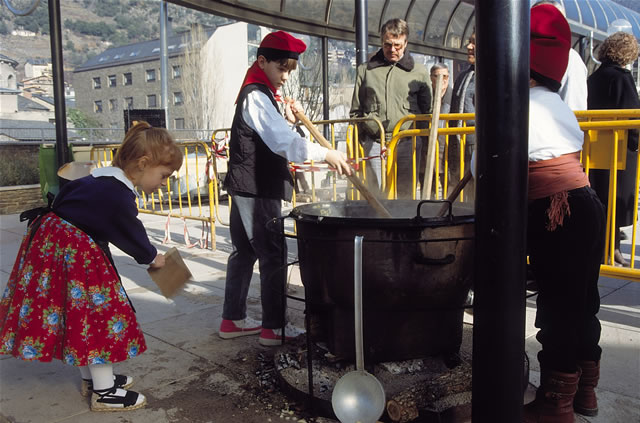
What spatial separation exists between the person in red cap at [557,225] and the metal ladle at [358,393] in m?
0.71

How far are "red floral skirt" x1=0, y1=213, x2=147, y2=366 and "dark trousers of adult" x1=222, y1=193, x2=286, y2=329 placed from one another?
3.08 ft

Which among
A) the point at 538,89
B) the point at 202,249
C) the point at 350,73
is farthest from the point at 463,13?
the point at 350,73

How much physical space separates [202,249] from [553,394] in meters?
4.90

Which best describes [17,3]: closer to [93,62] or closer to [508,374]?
[508,374]

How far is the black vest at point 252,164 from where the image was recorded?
10.7 feet

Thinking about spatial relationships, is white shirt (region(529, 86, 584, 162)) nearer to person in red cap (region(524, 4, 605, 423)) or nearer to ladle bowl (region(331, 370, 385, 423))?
person in red cap (region(524, 4, 605, 423))

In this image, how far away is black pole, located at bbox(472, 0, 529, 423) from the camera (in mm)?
1705

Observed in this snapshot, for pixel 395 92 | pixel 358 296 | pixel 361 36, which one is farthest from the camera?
pixel 361 36

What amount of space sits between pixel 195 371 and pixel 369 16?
7.39m

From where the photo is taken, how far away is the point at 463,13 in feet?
34.8

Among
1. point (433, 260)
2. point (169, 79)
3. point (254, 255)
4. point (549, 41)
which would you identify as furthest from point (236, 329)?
point (169, 79)

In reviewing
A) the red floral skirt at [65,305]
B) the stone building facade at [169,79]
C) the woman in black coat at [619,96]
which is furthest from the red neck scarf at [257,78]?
the stone building facade at [169,79]

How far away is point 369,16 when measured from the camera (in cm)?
908

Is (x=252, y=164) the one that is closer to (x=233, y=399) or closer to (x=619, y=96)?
(x=233, y=399)
